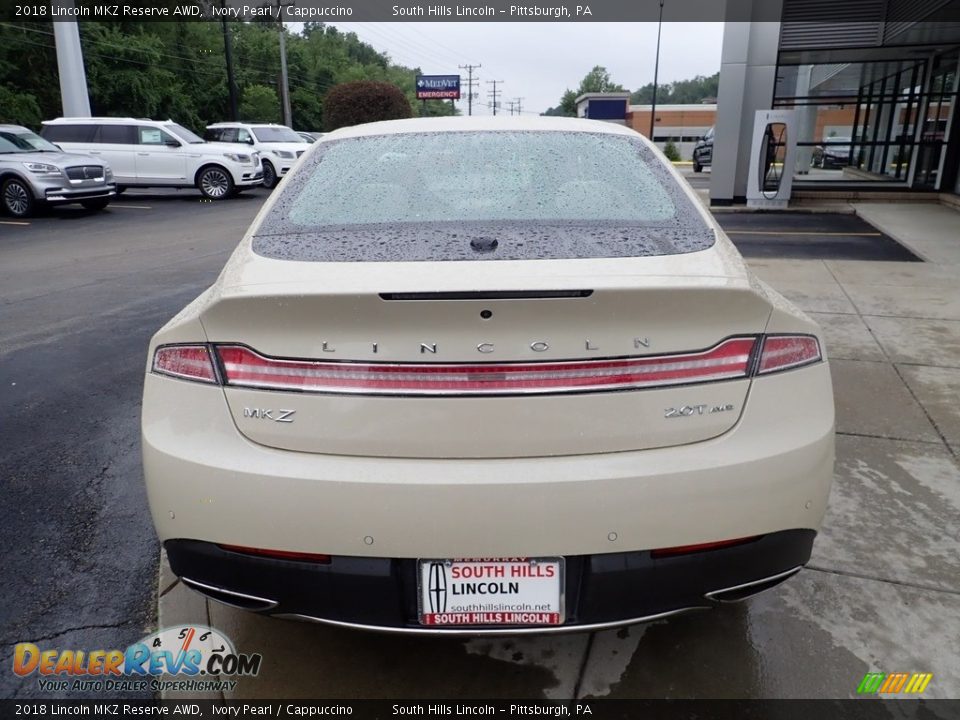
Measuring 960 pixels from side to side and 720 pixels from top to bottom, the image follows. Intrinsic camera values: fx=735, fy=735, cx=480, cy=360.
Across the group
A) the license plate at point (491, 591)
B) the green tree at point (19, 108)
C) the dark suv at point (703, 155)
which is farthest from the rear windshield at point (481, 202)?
the green tree at point (19, 108)

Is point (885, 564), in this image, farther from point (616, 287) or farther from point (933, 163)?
point (933, 163)

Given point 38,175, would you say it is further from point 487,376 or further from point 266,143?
point 487,376

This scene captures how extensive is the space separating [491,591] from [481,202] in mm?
1350

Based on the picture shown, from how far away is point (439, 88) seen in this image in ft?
223

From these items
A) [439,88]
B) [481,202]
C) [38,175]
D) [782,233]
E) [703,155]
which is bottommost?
[782,233]

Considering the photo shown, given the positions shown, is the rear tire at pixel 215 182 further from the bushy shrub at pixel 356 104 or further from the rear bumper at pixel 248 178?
the bushy shrub at pixel 356 104

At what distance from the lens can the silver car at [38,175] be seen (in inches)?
597

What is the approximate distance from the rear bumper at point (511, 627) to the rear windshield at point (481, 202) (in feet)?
2.80

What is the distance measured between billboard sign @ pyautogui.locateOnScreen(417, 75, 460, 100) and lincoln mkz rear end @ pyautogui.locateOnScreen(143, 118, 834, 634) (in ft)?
230

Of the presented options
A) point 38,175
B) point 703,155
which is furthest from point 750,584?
point 703,155

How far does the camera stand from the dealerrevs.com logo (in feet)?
→ 7.68

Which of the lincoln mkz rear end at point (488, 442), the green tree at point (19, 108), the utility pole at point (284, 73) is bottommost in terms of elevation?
the lincoln mkz rear end at point (488, 442)

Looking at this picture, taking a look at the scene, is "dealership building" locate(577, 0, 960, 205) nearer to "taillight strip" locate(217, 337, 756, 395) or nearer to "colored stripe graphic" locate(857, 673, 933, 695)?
"colored stripe graphic" locate(857, 673, 933, 695)

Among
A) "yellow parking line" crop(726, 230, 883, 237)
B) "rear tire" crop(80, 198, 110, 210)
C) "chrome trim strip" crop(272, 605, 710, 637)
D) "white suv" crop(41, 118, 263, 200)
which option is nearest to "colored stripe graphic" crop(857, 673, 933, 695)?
"chrome trim strip" crop(272, 605, 710, 637)
